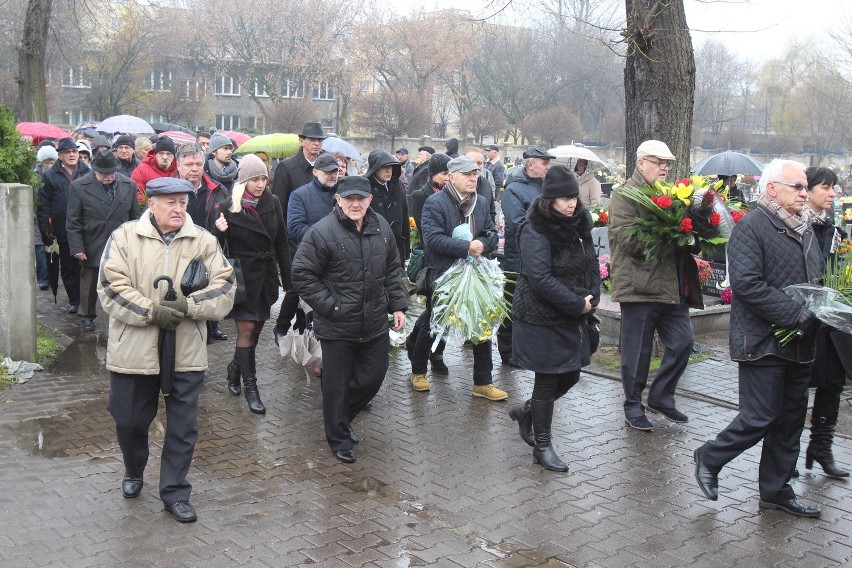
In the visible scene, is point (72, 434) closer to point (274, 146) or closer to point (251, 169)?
point (251, 169)

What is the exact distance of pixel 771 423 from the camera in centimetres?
574

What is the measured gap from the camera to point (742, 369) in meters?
5.93

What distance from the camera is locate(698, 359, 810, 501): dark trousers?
18.9 ft

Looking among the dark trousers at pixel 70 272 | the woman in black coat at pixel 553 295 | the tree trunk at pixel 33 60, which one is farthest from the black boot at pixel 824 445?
the tree trunk at pixel 33 60

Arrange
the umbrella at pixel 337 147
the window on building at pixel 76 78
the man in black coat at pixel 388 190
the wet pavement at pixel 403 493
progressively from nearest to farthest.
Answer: the wet pavement at pixel 403 493
the man in black coat at pixel 388 190
the umbrella at pixel 337 147
the window on building at pixel 76 78

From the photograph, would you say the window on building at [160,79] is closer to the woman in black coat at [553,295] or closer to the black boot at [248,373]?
the black boot at [248,373]

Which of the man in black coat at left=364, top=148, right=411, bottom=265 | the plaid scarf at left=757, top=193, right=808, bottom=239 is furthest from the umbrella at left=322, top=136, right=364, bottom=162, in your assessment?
the plaid scarf at left=757, top=193, right=808, bottom=239

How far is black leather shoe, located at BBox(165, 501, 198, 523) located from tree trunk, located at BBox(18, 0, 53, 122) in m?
15.5

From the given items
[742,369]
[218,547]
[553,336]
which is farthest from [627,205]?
[218,547]

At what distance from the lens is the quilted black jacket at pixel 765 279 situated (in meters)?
5.69

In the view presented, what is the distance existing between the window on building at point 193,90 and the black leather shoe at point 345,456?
55.9 m

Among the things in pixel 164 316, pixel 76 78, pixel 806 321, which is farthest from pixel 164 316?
pixel 76 78

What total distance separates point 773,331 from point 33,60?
57.1ft

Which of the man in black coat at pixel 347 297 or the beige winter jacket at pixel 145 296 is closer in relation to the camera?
the beige winter jacket at pixel 145 296
